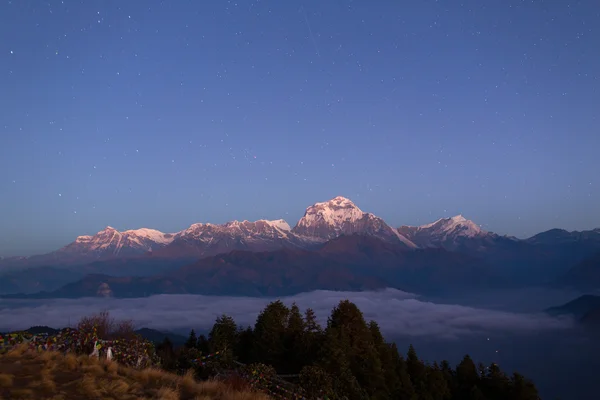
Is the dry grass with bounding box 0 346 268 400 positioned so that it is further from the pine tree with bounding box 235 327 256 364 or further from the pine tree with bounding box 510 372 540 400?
the pine tree with bounding box 510 372 540 400

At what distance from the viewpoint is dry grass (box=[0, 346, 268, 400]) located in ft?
59.2

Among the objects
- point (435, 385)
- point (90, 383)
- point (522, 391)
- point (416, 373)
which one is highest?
point (90, 383)

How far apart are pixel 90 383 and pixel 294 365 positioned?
44.0 metres

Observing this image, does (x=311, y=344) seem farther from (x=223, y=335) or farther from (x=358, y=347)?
(x=223, y=335)

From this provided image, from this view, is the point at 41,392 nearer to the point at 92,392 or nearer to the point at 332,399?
the point at 92,392

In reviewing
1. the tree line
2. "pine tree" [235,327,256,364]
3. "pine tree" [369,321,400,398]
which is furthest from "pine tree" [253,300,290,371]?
"pine tree" [369,321,400,398]

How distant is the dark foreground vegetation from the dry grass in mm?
89

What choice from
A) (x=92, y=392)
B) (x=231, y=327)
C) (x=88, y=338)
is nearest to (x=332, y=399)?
(x=92, y=392)

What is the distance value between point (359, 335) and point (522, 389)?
42.7 meters

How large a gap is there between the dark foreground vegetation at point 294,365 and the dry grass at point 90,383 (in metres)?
0.09

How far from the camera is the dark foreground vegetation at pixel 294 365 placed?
22562 mm

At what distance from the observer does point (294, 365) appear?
5991cm

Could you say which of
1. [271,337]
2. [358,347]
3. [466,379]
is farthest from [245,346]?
[466,379]

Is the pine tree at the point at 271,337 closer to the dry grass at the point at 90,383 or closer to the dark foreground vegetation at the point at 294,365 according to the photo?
the dark foreground vegetation at the point at 294,365
